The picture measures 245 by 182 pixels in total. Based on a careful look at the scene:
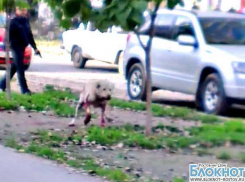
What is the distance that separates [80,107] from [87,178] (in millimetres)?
3569

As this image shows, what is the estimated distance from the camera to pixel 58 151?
10578 millimetres

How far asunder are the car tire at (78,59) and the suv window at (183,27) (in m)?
10.1

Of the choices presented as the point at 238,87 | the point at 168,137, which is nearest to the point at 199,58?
the point at 238,87

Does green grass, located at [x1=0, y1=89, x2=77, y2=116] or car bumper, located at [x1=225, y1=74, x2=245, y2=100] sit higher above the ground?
car bumper, located at [x1=225, y1=74, x2=245, y2=100]

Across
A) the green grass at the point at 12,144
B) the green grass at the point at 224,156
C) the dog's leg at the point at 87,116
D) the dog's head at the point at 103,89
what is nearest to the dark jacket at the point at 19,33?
the dog's leg at the point at 87,116

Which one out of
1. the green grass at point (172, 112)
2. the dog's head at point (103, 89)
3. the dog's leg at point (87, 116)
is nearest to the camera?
the dog's head at point (103, 89)

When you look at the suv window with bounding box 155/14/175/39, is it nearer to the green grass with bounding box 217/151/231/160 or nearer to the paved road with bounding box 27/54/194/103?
the paved road with bounding box 27/54/194/103

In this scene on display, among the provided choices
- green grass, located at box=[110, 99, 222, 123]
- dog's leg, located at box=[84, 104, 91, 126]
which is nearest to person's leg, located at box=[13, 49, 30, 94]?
green grass, located at box=[110, 99, 222, 123]

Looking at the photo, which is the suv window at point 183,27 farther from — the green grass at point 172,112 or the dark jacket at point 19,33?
the dark jacket at point 19,33

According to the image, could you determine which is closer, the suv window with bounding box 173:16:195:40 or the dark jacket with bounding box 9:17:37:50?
the suv window with bounding box 173:16:195:40

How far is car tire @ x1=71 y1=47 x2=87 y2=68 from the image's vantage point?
26188 millimetres

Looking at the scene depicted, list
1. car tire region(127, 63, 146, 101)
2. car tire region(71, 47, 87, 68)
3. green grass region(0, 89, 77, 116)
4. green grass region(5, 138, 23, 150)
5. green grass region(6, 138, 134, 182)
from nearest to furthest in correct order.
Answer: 1. green grass region(6, 138, 134, 182)
2. green grass region(5, 138, 23, 150)
3. green grass region(0, 89, 77, 116)
4. car tire region(127, 63, 146, 101)
5. car tire region(71, 47, 87, 68)

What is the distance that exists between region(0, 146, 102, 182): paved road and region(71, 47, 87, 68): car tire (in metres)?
15.6

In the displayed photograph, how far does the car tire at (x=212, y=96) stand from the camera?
14656 mm
